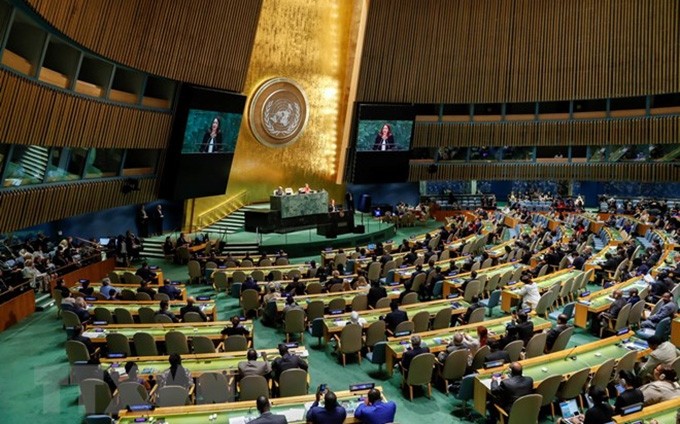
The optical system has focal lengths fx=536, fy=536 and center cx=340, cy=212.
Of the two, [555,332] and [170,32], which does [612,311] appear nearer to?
[555,332]

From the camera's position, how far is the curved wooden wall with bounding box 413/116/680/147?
85.3ft

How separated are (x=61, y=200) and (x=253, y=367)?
10.8m

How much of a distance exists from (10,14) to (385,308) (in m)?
9.66

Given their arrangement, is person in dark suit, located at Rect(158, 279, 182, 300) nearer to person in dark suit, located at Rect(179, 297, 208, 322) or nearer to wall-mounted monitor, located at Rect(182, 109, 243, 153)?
person in dark suit, located at Rect(179, 297, 208, 322)

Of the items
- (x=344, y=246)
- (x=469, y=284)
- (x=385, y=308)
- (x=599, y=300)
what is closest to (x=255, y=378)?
(x=385, y=308)

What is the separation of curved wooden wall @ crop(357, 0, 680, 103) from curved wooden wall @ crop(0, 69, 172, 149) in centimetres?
1232

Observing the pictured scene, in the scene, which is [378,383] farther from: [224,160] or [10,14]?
[224,160]

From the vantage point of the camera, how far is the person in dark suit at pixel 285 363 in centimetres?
766

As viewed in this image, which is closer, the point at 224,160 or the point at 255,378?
the point at 255,378

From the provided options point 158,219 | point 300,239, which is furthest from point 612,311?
point 158,219

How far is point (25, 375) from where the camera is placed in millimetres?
9422

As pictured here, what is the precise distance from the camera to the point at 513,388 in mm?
6773

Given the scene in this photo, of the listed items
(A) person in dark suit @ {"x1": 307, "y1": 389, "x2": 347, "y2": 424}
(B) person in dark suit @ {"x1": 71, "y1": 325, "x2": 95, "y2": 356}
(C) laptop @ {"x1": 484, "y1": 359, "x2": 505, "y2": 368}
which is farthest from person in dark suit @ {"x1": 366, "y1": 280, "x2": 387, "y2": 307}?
(A) person in dark suit @ {"x1": 307, "y1": 389, "x2": 347, "y2": 424}

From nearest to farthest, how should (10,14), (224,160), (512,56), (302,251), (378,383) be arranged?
(378,383)
(10,14)
(302,251)
(224,160)
(512,56)
